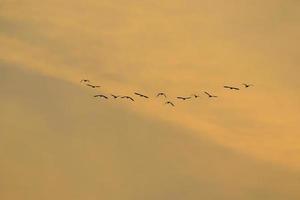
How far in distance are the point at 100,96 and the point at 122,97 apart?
987 mm

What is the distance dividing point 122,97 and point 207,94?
3778 mm

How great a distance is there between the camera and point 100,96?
2348cm

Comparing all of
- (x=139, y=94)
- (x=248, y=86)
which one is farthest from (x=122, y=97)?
(x=248, y=86)

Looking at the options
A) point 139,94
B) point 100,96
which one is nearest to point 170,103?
point 139,94

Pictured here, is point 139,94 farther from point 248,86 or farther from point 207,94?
point 248,86

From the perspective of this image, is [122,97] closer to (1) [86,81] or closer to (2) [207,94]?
(1) [86,81]

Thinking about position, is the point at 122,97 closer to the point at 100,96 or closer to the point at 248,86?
the point at 100,96

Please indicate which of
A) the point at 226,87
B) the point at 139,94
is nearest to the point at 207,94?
the point at 226,87

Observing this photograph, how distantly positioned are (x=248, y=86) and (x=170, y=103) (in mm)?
3518

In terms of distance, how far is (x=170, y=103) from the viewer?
23781mm

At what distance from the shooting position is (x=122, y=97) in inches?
934

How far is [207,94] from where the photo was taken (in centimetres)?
2361

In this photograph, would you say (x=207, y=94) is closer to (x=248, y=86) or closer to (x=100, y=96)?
(x=248, y=86)

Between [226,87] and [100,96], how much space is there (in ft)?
18.2
